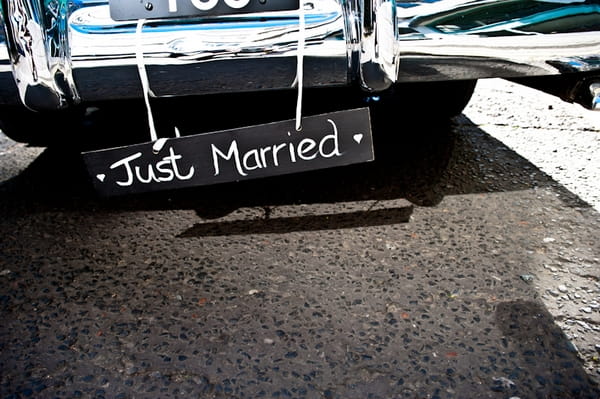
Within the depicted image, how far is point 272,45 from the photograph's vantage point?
4.53 ft

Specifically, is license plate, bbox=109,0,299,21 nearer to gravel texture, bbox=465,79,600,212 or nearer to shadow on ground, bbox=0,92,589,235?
shadow on ground, bbox=0,92,589,235

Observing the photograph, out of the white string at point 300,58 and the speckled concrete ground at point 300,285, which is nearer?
the speckled concrete ground at point 300,285

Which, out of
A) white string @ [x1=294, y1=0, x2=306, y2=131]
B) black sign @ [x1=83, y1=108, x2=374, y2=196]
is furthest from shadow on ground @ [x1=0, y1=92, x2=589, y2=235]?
white string @ [x1=294, y1=0, x2=306, y2=131]

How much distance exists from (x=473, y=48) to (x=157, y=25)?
0.89m

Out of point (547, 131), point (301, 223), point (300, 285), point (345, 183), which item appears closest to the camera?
point (300, 285)

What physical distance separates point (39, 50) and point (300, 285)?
0.93 m

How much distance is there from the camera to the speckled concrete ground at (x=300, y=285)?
1.18 meters

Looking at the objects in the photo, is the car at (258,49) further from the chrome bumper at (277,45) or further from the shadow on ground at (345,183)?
the shadow on ground at (345,183)

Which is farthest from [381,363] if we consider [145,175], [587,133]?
[587,133]

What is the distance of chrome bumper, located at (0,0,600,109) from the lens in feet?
4.44

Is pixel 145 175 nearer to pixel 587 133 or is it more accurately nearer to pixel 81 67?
pixel 81 67

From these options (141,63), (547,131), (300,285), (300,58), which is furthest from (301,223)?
(547,131)

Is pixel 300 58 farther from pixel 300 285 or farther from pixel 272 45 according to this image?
pixel 300 285

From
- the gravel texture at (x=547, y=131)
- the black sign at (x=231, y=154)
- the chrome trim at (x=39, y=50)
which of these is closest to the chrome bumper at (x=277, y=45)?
the chrome trim at (x=39, y=50)
